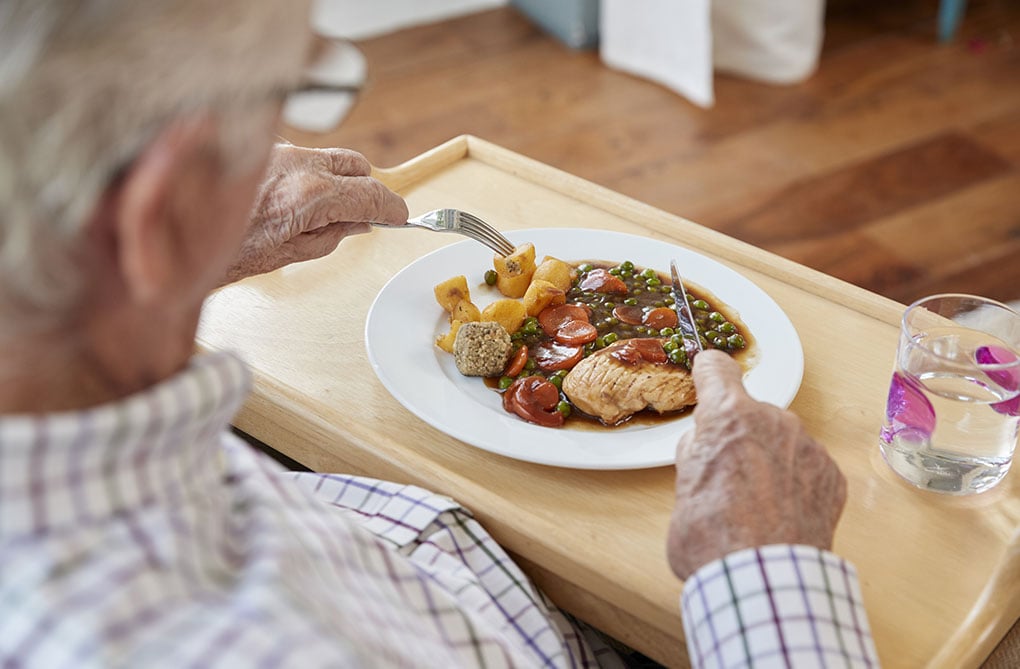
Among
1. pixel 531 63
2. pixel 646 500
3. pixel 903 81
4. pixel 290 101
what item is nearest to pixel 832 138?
pixel 903 81

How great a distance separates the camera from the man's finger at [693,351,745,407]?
2.94 ft

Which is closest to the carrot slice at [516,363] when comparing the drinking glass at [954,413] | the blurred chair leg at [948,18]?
the drinking glass at [954,413]

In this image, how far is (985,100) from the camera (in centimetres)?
307

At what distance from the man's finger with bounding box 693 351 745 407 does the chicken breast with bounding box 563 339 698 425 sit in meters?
0.10

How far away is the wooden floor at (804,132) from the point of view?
2.54 metres

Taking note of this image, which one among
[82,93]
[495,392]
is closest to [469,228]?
[495,392]

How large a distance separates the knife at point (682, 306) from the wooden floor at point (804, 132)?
1.33 m

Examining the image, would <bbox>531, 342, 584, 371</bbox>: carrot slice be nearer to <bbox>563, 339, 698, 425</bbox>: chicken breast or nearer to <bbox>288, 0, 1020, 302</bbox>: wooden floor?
Result: <bbox>563, 339, 698, 425</bbox>: chicken breast

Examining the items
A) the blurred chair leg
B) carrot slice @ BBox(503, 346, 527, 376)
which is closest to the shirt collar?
carrot slice @ BBox(503, 346, 527, 376)

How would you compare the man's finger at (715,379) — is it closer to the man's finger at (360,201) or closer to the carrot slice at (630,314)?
the carrot slice at (630,314)

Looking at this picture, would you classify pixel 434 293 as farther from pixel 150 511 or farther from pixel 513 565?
pixel 150 511

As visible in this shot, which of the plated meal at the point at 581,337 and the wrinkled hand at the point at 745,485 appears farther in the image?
the plated meal at the point at 581,337

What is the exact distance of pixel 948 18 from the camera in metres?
3.35

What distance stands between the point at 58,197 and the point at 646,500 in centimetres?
59
